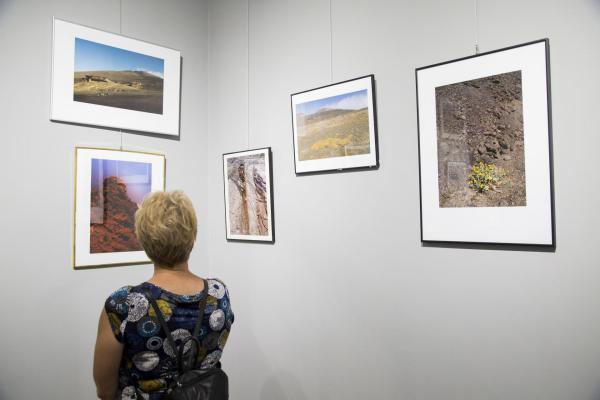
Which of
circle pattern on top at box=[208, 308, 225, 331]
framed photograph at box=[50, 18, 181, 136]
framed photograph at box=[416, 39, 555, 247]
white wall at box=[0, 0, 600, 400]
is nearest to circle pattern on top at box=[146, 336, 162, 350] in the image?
circle pattern on top at box=[208, 308, 225, 331]

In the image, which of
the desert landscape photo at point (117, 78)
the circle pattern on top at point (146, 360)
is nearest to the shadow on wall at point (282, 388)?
the circle pattern on top at point (146, 360)

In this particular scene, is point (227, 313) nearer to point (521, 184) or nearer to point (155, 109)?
point (521, 184)

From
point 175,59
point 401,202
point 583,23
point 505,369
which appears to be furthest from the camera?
point 175,59

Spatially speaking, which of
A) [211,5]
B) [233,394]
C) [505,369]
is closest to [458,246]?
[505,369]

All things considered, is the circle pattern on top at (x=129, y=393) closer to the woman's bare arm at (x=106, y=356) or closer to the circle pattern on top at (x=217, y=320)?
the woman's bare arm at (x=106, y=356)

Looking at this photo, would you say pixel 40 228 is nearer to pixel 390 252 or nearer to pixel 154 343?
pixel 154 343

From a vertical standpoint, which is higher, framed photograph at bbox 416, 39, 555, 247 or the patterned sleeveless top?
framed photograph at bbox 416, 39, 555, 247

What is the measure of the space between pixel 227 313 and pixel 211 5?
229 cm

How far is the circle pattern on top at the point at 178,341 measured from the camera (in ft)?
4.09

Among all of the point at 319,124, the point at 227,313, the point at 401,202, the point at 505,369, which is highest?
the point at 319,124

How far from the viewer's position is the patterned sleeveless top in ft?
3.96

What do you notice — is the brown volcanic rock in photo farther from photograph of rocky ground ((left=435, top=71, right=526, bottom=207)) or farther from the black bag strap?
photograph of rocky ground ((left=435, top=71, right=526, bottom=207))

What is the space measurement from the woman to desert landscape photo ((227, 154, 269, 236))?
957 mm

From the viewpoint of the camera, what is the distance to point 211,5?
9.23ft
